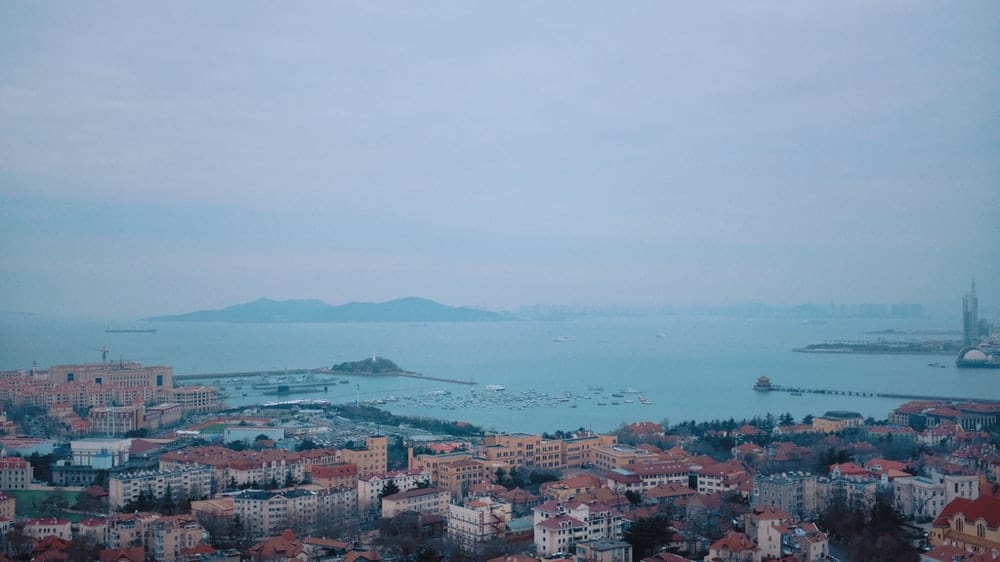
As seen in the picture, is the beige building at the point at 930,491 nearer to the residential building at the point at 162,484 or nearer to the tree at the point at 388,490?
the tree at the point at 388,490

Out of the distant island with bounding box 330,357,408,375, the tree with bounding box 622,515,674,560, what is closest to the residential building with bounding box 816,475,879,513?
the tree with bounding box 622,515,674,560

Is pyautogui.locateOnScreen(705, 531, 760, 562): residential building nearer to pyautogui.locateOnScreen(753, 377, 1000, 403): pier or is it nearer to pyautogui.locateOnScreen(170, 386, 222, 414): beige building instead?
pyautogui.locateOnScreen(753, 377, 1000, 403): pier

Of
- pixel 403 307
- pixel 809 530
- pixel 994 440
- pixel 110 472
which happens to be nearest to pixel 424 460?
pixel 110 472

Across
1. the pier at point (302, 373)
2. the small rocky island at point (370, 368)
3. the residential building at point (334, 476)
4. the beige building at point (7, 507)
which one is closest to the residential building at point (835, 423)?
the residential building at point (334, 476)

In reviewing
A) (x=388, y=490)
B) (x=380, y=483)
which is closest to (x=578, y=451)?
(x=380, y=483)

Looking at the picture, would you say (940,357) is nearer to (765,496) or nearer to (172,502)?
(765,496)

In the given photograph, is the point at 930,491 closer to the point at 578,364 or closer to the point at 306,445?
the point at 306,445
